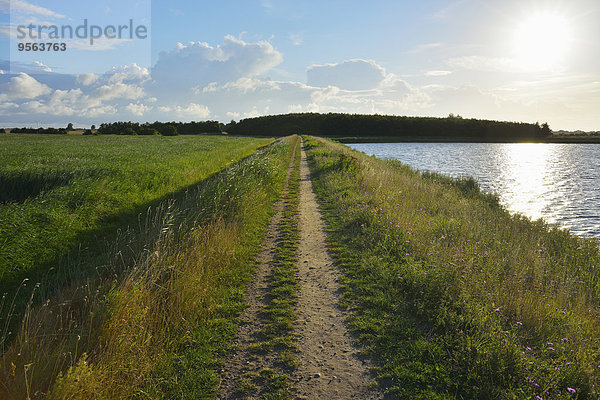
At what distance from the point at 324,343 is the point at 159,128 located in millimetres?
116509

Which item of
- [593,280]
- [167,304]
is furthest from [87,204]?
[593,280]

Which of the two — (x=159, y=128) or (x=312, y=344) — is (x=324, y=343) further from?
(x=159, y=128)

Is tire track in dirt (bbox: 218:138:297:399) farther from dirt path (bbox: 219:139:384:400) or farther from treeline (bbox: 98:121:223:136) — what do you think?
treeline (bbox: 98:121:223:136)

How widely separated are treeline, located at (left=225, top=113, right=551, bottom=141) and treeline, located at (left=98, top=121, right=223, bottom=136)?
26.0 feet

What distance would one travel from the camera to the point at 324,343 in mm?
4574

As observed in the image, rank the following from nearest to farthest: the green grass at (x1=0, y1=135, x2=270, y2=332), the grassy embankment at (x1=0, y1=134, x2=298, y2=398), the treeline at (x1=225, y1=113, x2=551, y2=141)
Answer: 1. the grassy embankment at (x1=0, y1=134, x2=298, y2=398)
2. the green grass at (x1=0, y1=135, x2=270, y2=332)
3. the treeline at (x1=225, y1=113, x2=551, y2=141)

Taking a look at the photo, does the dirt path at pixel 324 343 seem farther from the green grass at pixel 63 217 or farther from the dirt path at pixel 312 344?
the green grass at pixel 63 217

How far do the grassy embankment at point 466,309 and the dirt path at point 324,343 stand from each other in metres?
0.28

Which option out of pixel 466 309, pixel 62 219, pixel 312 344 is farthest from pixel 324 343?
pixel 62 219

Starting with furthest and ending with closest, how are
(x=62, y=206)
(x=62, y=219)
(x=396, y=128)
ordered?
(x=396, y=128), (x=62, y=206), (x=62, y=219)

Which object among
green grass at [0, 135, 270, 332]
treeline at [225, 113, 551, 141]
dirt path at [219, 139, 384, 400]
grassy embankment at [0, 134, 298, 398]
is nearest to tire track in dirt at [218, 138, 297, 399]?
dirt path at [219, 139, 384, 400]

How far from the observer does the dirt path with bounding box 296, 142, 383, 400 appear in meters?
3.75

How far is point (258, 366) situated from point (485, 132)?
5538 inches

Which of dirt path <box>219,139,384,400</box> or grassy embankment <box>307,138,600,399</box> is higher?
grassy embankment <box>307,138,600,399</box>
